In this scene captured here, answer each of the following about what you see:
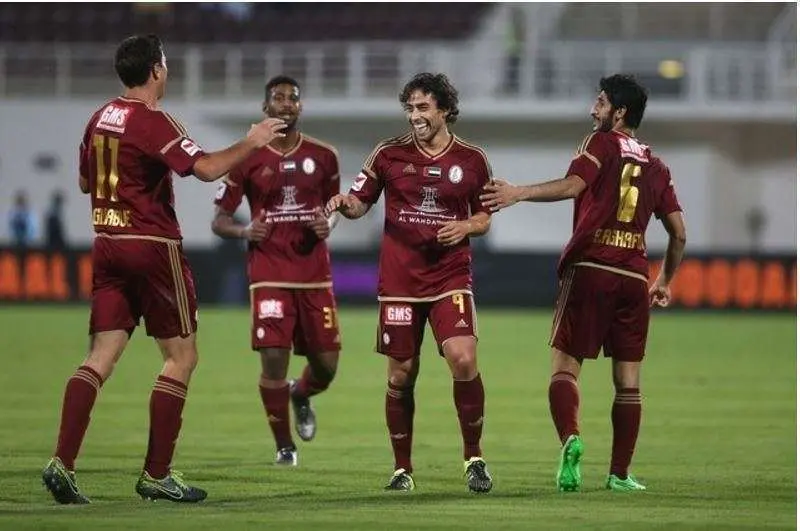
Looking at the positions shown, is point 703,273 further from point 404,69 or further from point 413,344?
point 413,344

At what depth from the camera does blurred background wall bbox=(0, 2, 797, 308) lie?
33.6 m

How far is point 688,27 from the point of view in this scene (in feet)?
118

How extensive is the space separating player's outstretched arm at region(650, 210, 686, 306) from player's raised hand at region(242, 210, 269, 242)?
2.58 m

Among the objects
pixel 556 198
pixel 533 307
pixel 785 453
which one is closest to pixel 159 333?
pixel 556 198

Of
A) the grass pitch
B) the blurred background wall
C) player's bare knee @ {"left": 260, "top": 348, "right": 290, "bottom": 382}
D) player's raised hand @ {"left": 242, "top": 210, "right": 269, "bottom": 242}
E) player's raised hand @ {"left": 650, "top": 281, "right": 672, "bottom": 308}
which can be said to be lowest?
the grass pitch

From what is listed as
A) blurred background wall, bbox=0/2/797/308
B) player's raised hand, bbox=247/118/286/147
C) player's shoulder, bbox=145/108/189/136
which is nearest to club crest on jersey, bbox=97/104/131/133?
player's shoulder, bbox=145/108/189/136

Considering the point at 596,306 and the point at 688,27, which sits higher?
the point at 688,27

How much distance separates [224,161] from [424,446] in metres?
3.76

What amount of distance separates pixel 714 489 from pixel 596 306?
1.13 metres

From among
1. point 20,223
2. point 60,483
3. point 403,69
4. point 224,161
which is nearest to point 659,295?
point 224,161

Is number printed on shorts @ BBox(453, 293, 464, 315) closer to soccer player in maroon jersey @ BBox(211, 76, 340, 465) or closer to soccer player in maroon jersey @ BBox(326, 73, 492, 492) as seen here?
soccer player in maroon jersey @ BBox(326, 73, 492, 492)

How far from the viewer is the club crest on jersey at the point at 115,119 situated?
322 inches

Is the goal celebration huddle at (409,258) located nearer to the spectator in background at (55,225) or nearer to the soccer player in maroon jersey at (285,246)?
the soccer player in maroon jersey at (285,246)

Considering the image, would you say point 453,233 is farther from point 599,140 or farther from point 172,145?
point 172,145
